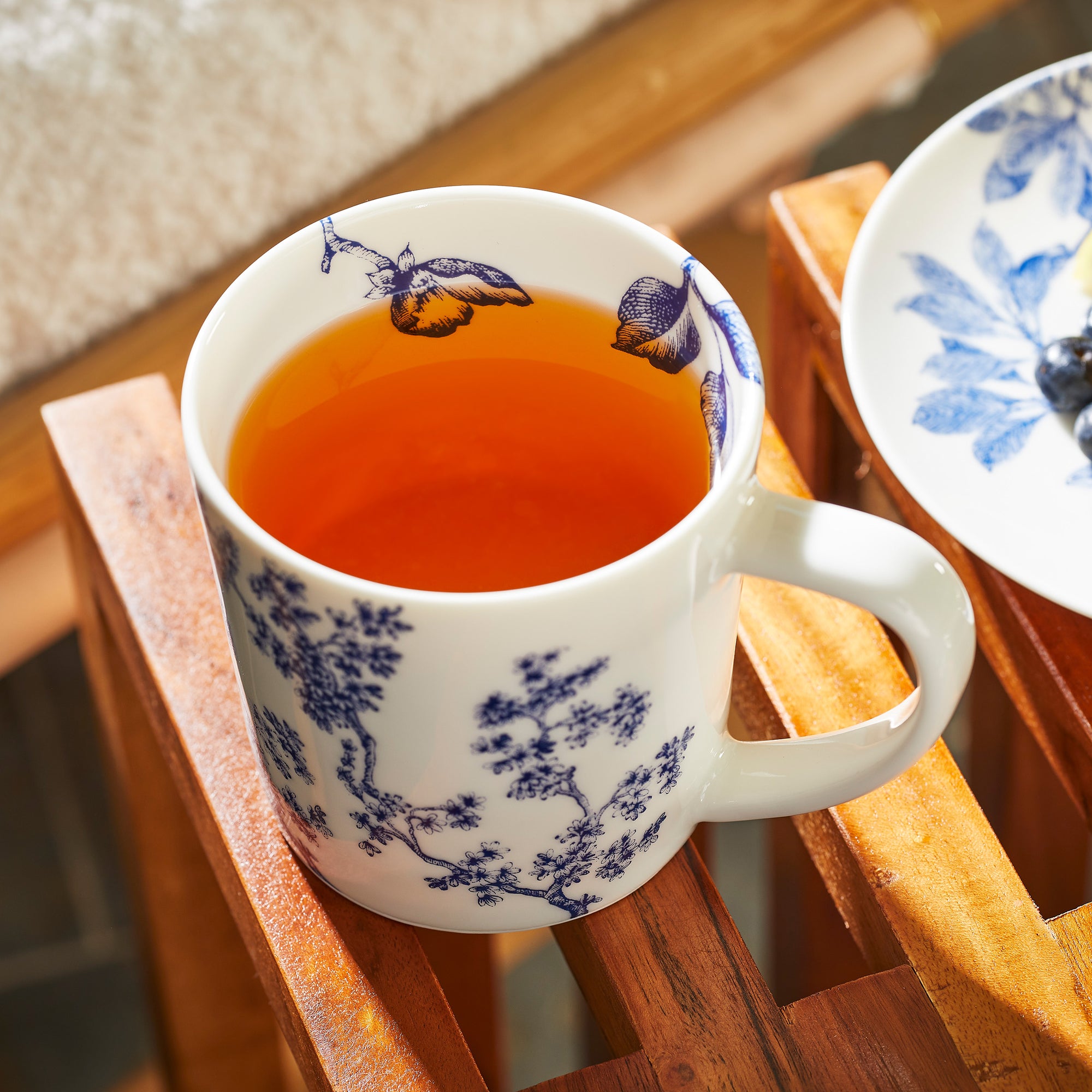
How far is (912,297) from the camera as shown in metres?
0.53

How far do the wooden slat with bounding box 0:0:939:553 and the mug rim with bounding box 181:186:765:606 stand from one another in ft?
1.84

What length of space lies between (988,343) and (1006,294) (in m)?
0.03

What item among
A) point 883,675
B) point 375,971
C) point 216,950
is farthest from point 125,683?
point 883,675

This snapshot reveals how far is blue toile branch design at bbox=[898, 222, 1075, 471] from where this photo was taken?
50 cm

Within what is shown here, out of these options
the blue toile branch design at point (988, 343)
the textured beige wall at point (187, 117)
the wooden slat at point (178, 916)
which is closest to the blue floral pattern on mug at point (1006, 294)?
the blue toile branch design at point (988, 343)

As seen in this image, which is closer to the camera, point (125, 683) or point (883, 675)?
point (883, 675)

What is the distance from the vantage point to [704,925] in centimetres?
41

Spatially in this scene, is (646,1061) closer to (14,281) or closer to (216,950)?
(216,950)

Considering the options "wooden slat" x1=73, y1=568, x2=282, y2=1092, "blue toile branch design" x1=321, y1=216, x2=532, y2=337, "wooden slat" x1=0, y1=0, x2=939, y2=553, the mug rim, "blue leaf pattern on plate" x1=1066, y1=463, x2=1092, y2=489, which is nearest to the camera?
the mug rim

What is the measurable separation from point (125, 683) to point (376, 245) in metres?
0.33

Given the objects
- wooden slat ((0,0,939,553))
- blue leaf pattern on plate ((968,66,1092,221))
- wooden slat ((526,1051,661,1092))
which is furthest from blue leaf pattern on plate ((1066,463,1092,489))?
wooden slat ((0,0,939,553))

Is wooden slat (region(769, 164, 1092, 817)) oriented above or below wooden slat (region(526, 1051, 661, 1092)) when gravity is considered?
above

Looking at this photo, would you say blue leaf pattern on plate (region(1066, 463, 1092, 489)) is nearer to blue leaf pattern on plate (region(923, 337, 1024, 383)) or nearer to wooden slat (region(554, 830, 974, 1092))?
blue leaf pattern on plate (region(923, 337, 1024, 383))

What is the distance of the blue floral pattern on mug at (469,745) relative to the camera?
29 cm
